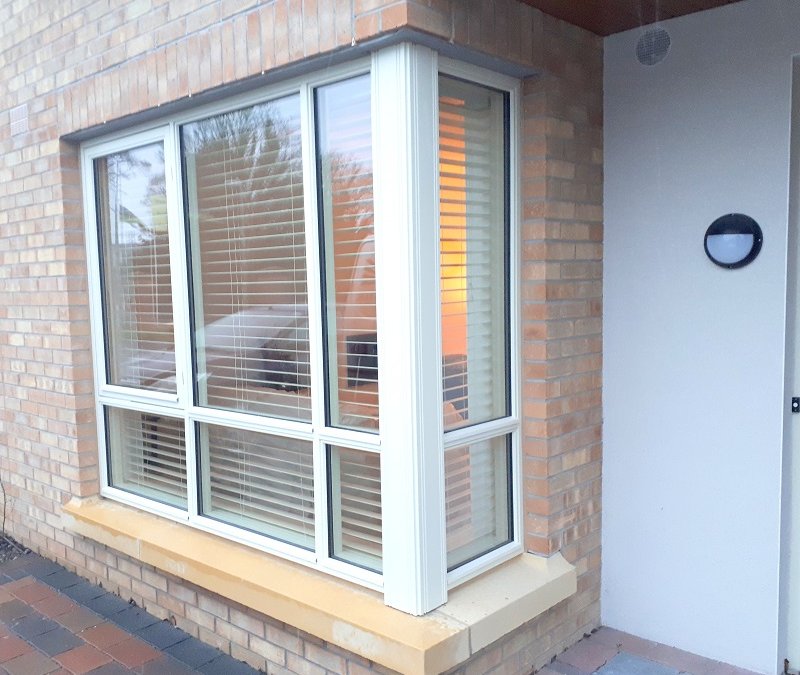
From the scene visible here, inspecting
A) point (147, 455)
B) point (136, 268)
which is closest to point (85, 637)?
point (147, 455)

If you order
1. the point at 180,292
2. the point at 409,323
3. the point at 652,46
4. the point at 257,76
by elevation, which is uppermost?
the point at 652,46

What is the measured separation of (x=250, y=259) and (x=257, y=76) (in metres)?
0.81

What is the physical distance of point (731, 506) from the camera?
10.0 ft

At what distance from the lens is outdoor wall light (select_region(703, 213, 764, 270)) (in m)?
2.92

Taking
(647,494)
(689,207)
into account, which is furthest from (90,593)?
(689,207)

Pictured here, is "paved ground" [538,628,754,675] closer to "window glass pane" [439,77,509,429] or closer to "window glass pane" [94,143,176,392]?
"window glass pane" [439,77,509,429]

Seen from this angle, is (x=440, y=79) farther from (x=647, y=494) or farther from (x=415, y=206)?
(x=647, y=494)

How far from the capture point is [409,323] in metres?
2.62

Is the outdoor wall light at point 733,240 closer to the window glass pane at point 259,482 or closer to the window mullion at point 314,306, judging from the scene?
the window mullion at point 314,306

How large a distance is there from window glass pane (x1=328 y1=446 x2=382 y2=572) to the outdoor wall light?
5.18 ft

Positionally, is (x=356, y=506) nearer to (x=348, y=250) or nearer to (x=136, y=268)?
(x=348, y=250)

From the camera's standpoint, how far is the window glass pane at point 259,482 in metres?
3.27

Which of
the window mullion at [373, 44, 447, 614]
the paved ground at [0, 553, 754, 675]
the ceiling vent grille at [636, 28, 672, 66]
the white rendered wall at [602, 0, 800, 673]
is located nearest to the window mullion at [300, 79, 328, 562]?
the window mullion at [373, 44, 447, 614]

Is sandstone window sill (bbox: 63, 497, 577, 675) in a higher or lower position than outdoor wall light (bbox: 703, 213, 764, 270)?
lower
